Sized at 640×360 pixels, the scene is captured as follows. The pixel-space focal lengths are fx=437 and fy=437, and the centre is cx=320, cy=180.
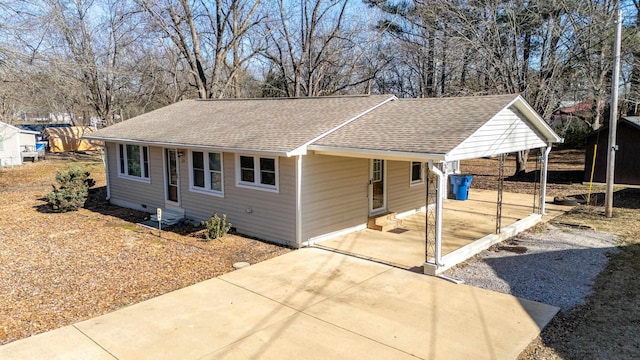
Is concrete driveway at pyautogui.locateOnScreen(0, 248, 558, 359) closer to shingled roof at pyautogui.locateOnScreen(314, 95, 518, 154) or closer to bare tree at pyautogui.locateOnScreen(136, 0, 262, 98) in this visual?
shingled roof at pyautogui.locateOnScreen(314, 95, 518, 154)

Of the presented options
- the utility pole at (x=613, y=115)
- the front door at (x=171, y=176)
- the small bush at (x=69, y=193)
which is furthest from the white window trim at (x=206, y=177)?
the utility pole at (x=613, y=115)

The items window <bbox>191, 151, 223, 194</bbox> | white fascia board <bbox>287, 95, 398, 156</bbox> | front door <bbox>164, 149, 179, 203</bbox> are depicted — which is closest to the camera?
white fascia board <bbox>287, 95, 398, 156</bbox>

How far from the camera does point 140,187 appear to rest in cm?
1368

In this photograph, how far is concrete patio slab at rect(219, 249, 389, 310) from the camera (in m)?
6.98

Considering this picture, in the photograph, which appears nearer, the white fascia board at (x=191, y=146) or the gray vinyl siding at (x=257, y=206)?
the white fascia board at (x=191, y=146)

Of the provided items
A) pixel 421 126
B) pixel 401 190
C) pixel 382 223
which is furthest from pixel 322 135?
pixel 401 190

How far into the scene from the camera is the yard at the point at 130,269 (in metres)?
5.71

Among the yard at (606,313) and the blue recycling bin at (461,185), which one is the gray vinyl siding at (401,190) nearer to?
the blue recycling bin at (461,185)

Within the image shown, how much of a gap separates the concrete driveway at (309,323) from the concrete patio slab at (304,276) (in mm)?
34

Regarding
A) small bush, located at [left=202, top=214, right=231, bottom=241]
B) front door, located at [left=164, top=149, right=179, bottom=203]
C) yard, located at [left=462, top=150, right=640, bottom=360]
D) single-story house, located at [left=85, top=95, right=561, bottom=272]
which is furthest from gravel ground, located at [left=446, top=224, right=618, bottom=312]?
front door, located at [left=164, top=149, right=179, bottom=203]

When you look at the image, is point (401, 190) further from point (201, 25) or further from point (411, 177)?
point (201, 25)

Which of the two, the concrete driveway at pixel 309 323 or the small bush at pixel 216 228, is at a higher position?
the small bush at pixel 216 228

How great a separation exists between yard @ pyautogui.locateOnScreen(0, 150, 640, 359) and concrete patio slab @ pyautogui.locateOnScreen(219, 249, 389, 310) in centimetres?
55

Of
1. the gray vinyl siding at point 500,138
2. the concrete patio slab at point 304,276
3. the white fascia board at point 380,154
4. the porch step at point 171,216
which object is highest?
the gray vinyl siding at point 500,138
